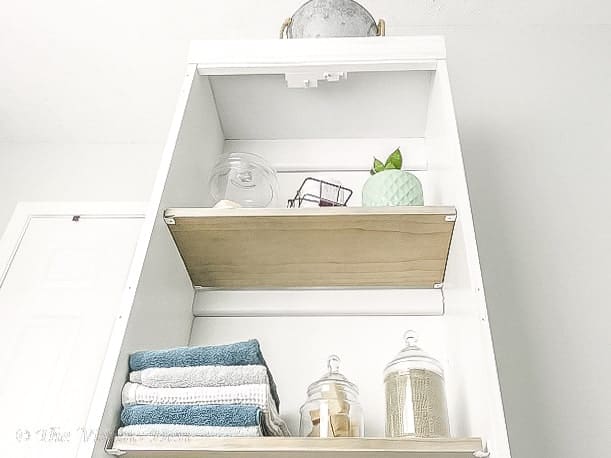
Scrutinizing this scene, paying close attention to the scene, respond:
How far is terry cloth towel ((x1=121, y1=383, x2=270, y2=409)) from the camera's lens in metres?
0.99

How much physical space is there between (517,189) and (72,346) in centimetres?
115

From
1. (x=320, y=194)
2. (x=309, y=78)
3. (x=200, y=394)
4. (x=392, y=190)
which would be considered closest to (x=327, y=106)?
(x=309, y=78)

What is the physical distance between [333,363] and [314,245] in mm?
230

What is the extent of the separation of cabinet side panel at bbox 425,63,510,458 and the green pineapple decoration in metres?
0.06

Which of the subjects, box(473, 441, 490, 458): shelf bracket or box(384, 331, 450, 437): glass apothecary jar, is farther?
box(384, 331, 450, 437): glass apothecary jar

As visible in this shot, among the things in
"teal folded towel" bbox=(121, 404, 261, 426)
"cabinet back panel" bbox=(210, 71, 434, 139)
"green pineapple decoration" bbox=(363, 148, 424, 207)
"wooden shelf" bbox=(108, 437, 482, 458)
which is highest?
"cabinet back panel" bbox=(210, 71, 434, 139)

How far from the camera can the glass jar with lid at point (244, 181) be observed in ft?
4.75

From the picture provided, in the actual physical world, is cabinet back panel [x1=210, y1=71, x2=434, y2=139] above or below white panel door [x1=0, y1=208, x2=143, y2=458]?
above

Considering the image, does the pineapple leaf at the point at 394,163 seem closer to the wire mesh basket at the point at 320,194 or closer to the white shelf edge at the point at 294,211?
the wire mesh basket at the point at 320,194

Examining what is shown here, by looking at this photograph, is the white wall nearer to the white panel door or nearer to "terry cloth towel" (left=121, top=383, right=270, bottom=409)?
the white panel door

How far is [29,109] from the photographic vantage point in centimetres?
202

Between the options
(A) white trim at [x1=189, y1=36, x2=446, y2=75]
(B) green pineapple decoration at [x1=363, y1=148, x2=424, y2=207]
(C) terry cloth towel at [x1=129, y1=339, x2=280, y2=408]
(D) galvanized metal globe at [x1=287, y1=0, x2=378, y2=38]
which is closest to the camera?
(C) terry cloth towel at [x1=129, y1=339, x2=280, y2=408]

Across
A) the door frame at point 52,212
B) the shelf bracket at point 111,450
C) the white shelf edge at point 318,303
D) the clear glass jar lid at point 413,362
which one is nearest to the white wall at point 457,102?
the door frame at point 52,212

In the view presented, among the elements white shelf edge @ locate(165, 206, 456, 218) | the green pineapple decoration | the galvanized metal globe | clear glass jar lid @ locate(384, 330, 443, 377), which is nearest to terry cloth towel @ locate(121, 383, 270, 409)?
clear glass jar lid @ locate(384, 330, 443, 377)
